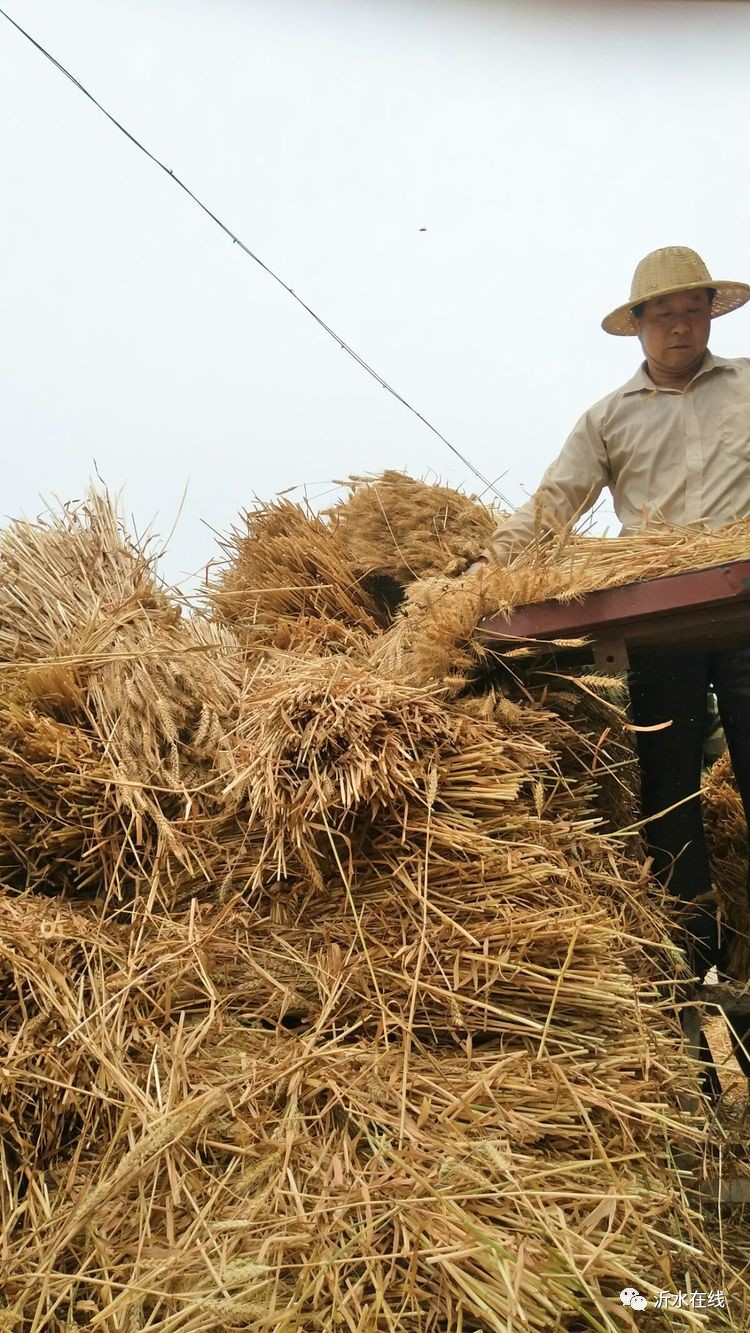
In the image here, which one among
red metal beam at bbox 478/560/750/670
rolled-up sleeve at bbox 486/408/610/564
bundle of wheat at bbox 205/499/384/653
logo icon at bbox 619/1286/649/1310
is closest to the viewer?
logo icon at bbox 619/1286/649/1310

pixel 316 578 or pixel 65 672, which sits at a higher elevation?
pixel 316 578

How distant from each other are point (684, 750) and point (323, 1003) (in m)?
1.08

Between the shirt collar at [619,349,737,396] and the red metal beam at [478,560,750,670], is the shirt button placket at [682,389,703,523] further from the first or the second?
the red metal beam at [478,560,750,670]

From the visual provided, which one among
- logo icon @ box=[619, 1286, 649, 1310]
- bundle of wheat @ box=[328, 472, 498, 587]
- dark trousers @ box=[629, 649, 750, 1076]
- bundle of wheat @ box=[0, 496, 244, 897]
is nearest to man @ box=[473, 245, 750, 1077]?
dark trousers @ box=[629, 649, 750, 1076]

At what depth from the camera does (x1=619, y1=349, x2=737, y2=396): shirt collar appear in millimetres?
2604

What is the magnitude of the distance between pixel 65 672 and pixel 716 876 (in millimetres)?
1840

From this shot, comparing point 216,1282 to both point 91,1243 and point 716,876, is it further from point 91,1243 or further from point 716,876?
point 716,876

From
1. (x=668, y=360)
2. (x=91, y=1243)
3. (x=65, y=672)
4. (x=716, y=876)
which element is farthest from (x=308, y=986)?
(x=668, y=360)

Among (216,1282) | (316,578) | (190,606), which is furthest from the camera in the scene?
(316,578)

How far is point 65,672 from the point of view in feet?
6.51

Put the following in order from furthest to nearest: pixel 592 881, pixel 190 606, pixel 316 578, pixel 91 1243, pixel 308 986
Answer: pixel 316 578 → pixel 190 606 → pixel 592 881 → pixel 308 986 → pixel 91 1243

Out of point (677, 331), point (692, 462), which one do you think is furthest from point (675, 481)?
point (677, 331)

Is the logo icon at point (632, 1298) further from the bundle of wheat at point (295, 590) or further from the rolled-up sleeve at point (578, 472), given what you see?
the rolled-up sleeve at point (578, 472)

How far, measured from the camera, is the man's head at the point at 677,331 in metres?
2.63
